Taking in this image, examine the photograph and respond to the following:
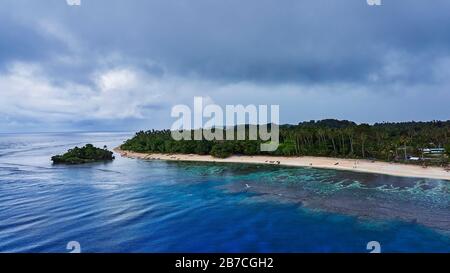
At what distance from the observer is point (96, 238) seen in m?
18.3

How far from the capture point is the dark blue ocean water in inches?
697

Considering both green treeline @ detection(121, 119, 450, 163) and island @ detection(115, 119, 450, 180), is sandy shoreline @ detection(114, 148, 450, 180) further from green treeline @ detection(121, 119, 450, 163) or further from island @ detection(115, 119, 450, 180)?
green treeline @ detection(121, 119, 450, 163)

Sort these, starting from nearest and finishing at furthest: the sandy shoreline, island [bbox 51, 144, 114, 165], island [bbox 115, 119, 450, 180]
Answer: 1. the sandy shoreline
2. island [bbox 115, 119, 450, 180]
3. island [bbox 51, 144, 114, 165]

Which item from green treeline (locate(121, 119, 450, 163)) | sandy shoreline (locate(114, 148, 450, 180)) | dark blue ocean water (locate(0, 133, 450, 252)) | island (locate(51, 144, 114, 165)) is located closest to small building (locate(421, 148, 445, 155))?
green treeline (locate(121, 119, 450, 163))

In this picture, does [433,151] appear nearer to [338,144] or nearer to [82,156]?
[338,144]

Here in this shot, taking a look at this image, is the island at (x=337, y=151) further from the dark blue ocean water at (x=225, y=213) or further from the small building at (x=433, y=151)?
the dark blue ocean water at (x=225, y=213)

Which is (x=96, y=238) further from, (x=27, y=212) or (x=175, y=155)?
(x=175, y=155)

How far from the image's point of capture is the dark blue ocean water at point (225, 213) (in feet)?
58.1

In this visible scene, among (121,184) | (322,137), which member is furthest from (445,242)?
(322,137)

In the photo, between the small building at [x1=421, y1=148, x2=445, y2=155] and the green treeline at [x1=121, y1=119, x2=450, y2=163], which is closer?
the small building at [x1=421, y1=148, x2=445, y2=155]

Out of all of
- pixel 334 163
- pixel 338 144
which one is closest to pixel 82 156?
pixel 334 163

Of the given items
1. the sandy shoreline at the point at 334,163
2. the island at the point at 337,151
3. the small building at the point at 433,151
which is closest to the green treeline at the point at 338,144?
the island at the point at 337,151

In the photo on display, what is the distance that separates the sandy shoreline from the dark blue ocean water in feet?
12.6

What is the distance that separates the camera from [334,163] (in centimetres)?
5034
